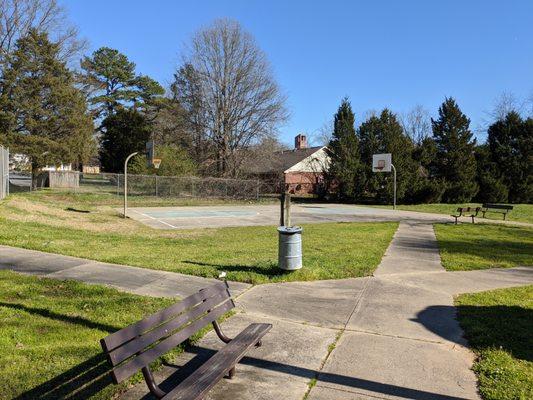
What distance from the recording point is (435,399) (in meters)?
3.86

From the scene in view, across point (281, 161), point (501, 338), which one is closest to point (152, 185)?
point (281, 161)

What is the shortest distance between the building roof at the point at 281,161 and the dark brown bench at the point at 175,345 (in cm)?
4054

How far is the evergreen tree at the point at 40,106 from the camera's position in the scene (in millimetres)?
32125

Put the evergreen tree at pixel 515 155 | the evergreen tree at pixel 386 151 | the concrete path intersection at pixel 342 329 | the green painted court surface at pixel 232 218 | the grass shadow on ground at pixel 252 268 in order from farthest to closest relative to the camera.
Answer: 1. the evergreen tree at pixel 515 155
2. the evergreen tree at pixel 386 151
3. the green painted court surface at pixel 232 218
4. the grass shadow on ground at pixel 252 268
5. the concrete path intersection at pixel 342 329

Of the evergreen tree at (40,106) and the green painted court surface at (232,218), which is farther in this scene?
the evergreen tree at (40,106)

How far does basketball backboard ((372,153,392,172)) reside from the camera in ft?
132

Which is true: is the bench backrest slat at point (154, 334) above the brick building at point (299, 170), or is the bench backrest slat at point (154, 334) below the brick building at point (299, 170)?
below

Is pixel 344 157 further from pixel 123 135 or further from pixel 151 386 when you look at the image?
pixel 151 386

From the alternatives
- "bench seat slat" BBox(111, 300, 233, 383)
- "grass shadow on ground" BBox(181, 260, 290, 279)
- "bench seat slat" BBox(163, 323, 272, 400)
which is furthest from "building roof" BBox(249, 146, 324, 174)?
"bench seat slat" BBox(111, 300, 233, 383)

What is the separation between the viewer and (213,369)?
3705mm

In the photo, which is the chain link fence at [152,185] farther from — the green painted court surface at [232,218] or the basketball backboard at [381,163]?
the basketball backboard at [381,163]

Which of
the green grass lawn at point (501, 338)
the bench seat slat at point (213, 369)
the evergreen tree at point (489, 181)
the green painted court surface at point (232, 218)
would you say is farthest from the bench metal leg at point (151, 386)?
the evergreen tree at point (489, 181)

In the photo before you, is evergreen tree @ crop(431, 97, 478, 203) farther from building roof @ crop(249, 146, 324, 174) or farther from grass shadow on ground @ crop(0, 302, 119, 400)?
grass shadow on ground @ crop(0, 302, 119, 400)

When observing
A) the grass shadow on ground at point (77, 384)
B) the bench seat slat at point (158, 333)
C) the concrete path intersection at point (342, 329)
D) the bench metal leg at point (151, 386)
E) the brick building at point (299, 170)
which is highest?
the brick building at point (299, 170)
